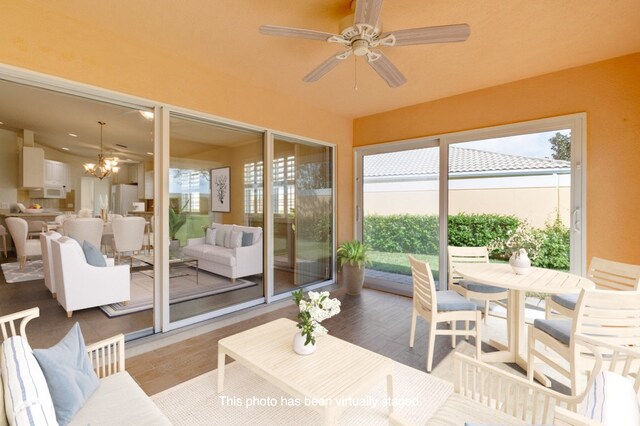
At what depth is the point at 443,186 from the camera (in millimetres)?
4250

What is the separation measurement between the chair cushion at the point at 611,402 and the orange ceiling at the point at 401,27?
2.46 metres

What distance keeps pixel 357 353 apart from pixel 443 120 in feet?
11.7

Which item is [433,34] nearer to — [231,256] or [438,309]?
[438,309]

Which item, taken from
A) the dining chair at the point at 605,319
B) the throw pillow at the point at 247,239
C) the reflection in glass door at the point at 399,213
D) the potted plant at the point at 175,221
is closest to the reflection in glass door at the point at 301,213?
the throw pillow at the point at 247,239

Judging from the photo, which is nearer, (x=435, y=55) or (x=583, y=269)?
(x=435, y=55)

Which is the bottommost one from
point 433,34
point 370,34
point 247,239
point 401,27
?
point 247,239

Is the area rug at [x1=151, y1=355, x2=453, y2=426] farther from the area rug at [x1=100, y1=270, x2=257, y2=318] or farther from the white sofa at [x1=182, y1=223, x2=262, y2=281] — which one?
the white sofa at [x1=182, y1=223, x2=262, y2=281]

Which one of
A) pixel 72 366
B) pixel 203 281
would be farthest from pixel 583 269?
pixel 203 281

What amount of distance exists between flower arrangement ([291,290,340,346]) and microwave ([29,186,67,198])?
4135mm

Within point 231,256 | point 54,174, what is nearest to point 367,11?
point 231,256

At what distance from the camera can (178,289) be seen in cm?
343

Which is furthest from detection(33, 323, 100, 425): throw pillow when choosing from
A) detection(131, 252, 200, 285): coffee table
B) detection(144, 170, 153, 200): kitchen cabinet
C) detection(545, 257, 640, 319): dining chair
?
detection(545, 257, 640, 319): dining chair

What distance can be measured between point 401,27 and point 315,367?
107 inches

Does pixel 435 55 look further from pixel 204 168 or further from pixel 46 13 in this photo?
pixel 46 13
